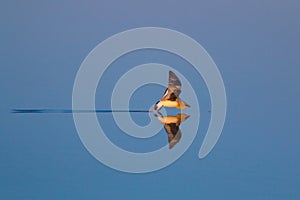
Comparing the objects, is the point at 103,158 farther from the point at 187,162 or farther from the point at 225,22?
the point at 225,22

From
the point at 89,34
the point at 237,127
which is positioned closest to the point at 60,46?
the point at 89,34

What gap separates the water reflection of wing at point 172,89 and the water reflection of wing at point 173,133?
0.10 meters

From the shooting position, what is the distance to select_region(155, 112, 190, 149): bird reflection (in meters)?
1.43

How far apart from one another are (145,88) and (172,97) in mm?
105

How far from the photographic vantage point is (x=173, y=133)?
144cm

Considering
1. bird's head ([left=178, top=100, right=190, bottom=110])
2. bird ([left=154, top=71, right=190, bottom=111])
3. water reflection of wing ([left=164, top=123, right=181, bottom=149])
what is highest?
bird ([left=154, top=71, right=190, bottom=111])

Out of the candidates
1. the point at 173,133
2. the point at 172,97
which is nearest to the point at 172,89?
the point at 172,97

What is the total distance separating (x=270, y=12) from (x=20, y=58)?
932mm

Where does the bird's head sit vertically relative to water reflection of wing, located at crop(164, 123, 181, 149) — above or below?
above

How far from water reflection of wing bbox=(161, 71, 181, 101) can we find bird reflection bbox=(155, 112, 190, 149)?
67 mm

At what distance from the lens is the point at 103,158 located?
145cm

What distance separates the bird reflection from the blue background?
0.21ft

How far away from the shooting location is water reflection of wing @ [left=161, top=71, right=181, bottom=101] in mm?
1419

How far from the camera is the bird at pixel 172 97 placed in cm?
142
